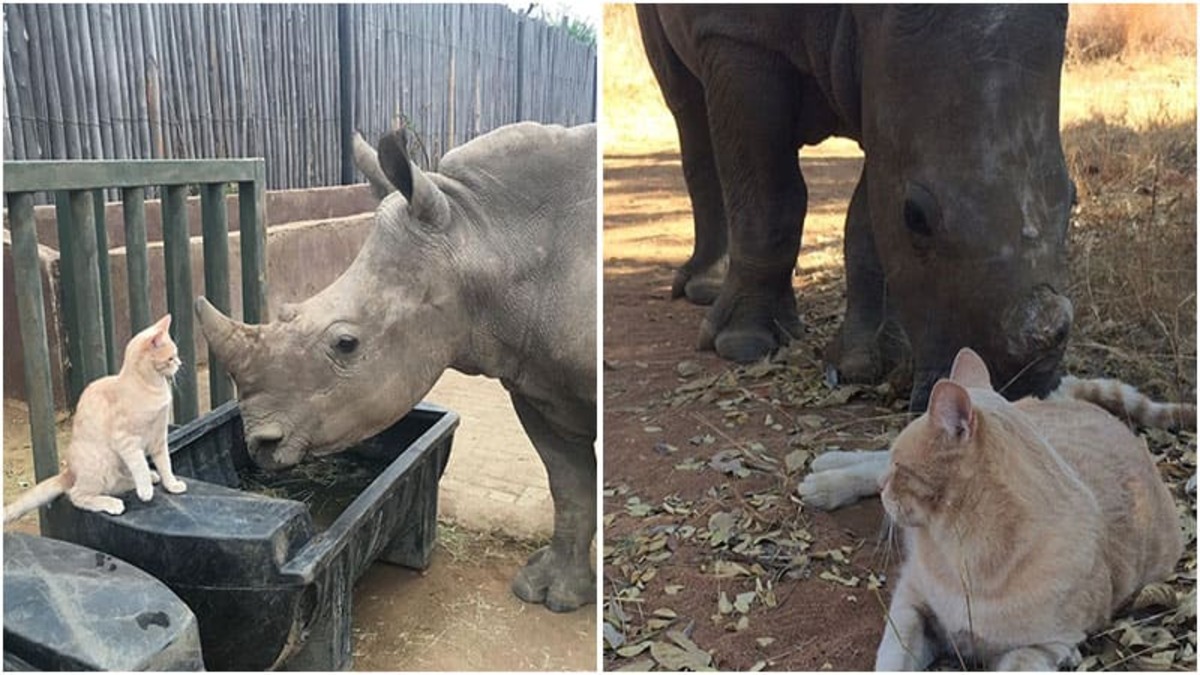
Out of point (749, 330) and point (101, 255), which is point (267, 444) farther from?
point (749, 330)

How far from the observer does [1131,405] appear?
63.5 inches

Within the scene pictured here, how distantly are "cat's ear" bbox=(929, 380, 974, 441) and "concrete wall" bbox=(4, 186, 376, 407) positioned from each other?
102 centimetres

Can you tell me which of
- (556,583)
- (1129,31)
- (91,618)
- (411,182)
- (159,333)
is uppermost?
(1129,31)

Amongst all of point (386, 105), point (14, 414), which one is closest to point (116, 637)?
point (14, 414)

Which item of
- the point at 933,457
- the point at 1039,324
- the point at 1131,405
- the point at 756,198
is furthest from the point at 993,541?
the point at 756,198

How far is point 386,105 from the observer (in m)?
2.20

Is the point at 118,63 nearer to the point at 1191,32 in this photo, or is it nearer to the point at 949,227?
the point at 949,227

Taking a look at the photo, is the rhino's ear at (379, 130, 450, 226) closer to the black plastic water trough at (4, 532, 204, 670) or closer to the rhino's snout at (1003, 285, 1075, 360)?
the black plastic water trough at (4, 532, 204, 670)

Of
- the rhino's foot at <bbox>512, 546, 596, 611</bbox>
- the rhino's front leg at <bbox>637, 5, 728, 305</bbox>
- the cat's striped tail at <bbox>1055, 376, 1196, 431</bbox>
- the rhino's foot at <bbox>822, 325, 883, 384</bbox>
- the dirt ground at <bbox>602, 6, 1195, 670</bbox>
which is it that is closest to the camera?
the dirt ground at <bbox>602, 6, 1195, 670</bbox>

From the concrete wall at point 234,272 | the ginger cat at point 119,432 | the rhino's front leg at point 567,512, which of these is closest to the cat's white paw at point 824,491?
the rhino's front leg at point 567,512

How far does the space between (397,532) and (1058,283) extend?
4.34 feet

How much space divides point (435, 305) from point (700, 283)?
3.24 ft

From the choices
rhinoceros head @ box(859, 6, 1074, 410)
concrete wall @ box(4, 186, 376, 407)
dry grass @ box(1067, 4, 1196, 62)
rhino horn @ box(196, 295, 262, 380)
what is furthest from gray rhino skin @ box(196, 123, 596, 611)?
dry grass @ box(1067, 4, 1196, 62)

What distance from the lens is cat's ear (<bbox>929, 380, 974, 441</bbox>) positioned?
124cm
